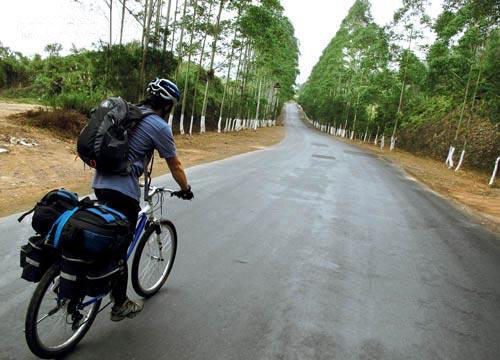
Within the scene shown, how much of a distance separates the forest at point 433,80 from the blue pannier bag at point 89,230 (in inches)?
429

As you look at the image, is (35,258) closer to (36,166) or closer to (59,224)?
(59,224)

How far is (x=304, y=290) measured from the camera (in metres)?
4.36

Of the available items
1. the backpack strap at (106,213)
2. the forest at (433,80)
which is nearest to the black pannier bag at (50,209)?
the backpack strap at (106,213)

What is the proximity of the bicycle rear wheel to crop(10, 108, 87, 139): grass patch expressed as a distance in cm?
1261

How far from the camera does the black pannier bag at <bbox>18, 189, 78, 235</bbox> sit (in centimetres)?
265

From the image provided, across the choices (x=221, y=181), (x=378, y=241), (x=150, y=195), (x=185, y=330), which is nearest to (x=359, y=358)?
(x=185, y=330)

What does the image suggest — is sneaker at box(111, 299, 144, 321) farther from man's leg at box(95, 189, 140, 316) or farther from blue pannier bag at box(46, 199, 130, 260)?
blue pannier bag at box(46, 199, 130, 260)

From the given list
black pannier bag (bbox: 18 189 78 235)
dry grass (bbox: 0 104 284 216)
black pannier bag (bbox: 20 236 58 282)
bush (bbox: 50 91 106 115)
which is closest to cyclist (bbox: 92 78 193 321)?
black pannier bag (bbox: 18 189 78 235)

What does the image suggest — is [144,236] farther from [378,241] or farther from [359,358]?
[378,241]

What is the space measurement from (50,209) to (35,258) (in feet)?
1.13

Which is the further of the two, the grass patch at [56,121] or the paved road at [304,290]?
the grass patch at [56,121]

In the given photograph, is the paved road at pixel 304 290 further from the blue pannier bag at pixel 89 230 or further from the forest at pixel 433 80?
the forest at pixel 433 80

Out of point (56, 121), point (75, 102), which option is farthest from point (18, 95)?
point (56, 121)

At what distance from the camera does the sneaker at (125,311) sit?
323 centimetres
